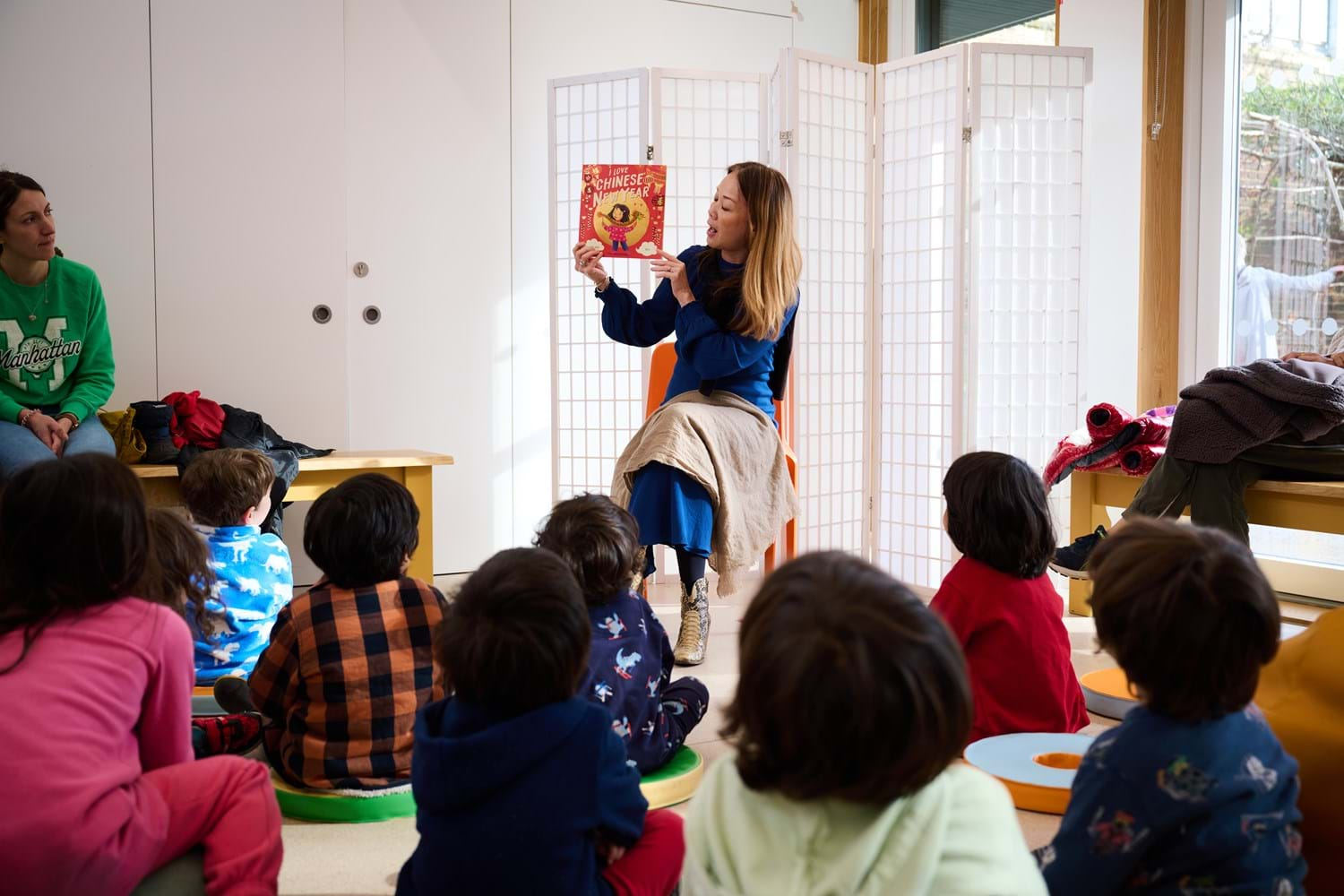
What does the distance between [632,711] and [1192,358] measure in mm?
3185

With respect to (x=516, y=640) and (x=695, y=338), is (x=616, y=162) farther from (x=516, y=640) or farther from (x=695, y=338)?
(x=516, y=640)

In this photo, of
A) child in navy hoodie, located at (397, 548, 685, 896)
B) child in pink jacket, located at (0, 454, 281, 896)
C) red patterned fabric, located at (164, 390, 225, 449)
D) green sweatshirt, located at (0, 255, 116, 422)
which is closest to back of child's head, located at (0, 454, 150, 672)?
child in pink jacket, located at (0, 454, 281, 896)

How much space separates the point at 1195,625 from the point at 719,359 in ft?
6.63

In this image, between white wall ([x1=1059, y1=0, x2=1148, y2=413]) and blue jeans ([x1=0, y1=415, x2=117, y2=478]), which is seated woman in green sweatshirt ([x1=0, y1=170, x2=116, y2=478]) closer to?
blue jeans ([x1=0, y1=415, x2=117, y2=478])

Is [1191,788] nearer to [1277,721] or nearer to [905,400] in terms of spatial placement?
[1277,721]

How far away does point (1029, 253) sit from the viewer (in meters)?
4.02

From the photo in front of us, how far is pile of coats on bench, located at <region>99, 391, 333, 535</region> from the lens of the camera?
3.62m

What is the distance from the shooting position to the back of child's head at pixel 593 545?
6.21 ft

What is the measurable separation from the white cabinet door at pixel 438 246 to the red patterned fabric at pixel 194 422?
0.73m

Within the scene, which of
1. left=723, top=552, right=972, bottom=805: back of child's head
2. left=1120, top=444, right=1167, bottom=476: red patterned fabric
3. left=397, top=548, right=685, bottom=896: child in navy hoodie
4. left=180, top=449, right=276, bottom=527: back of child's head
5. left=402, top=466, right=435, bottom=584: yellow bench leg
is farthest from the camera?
left=402, top=466, right=435, bottom=584: yellow bench leg

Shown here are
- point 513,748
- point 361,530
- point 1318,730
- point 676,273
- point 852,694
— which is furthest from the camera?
point 676,273

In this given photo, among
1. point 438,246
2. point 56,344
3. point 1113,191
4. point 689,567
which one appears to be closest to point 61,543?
point 689,567

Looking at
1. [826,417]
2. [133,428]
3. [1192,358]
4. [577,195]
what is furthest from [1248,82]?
[133,428]

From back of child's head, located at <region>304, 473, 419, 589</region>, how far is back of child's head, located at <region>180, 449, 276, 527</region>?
683 millimetres
